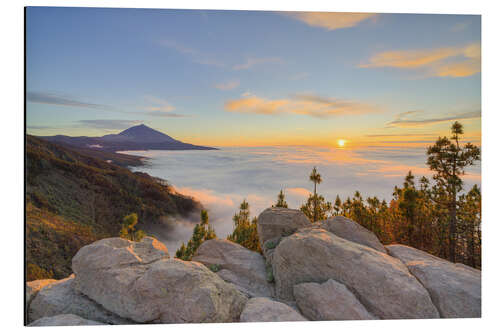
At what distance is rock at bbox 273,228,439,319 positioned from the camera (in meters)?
3.61

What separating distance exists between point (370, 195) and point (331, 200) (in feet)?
3.13

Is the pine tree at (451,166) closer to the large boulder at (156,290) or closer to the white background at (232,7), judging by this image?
the white background at (232,7)

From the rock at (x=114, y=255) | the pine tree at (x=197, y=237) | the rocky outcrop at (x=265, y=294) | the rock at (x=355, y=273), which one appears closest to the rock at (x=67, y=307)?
the rocky outcrop at (x=265, y=294)

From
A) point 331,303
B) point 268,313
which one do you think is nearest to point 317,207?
point 331,303

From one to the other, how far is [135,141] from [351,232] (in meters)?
5.29

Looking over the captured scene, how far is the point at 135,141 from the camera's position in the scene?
18.4ft

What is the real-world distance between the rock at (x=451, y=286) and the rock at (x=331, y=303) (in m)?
1.11

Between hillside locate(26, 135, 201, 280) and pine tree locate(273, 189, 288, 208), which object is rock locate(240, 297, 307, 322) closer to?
pine tree locate(273, 189, 288, 208)

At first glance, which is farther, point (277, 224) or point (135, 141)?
point (135, 141)

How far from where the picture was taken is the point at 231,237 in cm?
628

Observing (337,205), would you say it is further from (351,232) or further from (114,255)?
(114,255)

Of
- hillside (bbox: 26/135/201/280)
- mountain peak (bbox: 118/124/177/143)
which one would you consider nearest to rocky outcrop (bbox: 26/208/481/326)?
hillside (bbox: 26/135/201/280)

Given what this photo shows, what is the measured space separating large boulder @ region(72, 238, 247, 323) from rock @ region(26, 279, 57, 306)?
0.74 metres

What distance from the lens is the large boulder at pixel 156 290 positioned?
135 inches
